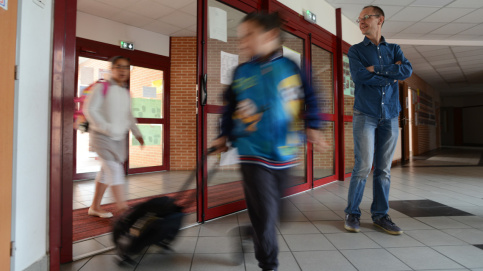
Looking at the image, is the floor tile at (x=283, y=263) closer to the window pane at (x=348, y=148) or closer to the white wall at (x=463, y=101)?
the window pane at (x=348, y=148)

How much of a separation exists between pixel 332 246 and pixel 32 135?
197 cm

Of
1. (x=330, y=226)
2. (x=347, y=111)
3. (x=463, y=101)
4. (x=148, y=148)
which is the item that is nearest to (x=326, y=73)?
(x=347, y=111)

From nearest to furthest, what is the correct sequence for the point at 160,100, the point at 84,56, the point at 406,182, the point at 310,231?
the point at 310,231
the point at 406,182
the point at 84,56
the point at 160,100

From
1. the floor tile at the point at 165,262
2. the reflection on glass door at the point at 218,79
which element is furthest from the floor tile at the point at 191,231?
the floor tile at the point at 165,262

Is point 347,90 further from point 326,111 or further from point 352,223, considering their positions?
point 352,223

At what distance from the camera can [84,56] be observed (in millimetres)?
4891

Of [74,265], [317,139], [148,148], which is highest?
[317,139]

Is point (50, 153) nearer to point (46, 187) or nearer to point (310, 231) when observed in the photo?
point (46, 187)

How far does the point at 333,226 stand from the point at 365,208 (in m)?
0.75

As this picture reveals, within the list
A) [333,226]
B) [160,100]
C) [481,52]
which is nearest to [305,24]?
[333,226]

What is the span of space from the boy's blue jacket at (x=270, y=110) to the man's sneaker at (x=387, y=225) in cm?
137

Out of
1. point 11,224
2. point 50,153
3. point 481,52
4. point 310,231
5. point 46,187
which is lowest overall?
point 310,231

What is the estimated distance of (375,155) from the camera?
7.66ft

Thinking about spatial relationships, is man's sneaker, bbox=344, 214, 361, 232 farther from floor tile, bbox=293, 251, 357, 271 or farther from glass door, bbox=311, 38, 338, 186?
glass door, bbox=311, 38, 338, 186
